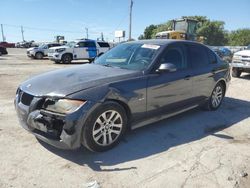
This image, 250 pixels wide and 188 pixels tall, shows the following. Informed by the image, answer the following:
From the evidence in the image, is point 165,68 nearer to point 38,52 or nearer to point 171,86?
point 171,86

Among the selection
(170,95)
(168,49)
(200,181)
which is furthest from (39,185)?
(168,49)

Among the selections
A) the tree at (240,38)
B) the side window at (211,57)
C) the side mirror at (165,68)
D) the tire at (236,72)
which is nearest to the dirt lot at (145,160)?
the side mirror at (165,68)

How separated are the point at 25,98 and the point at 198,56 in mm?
3504

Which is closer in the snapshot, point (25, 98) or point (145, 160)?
point (145, 160)

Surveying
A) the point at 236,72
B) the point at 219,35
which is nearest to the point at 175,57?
the point at 236,72

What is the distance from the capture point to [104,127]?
3.76 meters

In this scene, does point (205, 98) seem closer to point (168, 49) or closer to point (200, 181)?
point (168, 49)

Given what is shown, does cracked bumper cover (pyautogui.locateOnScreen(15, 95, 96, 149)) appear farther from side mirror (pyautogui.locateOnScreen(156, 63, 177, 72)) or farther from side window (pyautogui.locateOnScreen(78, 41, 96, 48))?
side window (pyautogui.locateOnScreen(78, 41, 96, 48))

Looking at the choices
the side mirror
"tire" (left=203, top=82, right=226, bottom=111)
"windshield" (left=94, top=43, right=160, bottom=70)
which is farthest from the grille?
"tire" (left=203, top=82, right=226, bottom=111)

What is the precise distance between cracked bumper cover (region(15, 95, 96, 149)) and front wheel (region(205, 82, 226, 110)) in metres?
3.49

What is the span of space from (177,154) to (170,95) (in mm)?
1160

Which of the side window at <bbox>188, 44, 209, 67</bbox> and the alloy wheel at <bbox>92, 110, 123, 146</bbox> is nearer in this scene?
the alloy wheel at <bbox>92, 110, 123, 146</bbox>

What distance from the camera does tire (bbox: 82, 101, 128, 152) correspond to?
11.7 ft

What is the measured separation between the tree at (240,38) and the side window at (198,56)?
78620 millimetres
